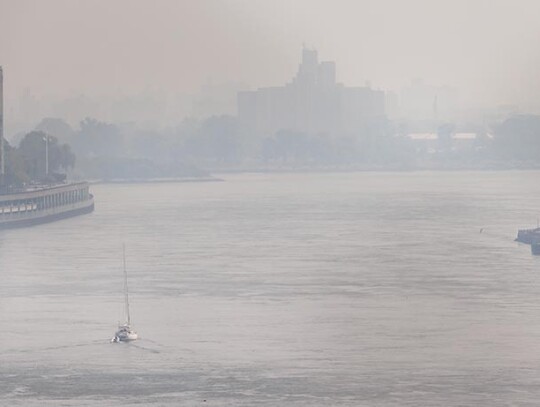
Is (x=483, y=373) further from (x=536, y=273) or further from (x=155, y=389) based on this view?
(x=536, y=273)

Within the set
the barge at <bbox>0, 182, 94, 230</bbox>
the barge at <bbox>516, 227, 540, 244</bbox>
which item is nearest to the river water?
the barge at <bbox>516, 227, 540, 244</bbox>

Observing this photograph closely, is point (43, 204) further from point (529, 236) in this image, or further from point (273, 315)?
point (273, 315)

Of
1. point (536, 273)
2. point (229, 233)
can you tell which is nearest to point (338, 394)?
point (536, 273)

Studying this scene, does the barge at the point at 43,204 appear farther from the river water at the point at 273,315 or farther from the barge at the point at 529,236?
the barge at the point at 529,236

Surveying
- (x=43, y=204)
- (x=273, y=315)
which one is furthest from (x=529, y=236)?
(x=43, y=204)

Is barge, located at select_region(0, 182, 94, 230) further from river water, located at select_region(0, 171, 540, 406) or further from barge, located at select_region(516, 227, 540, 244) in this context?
barge, located at select_region(516, 227, 540, 244)
